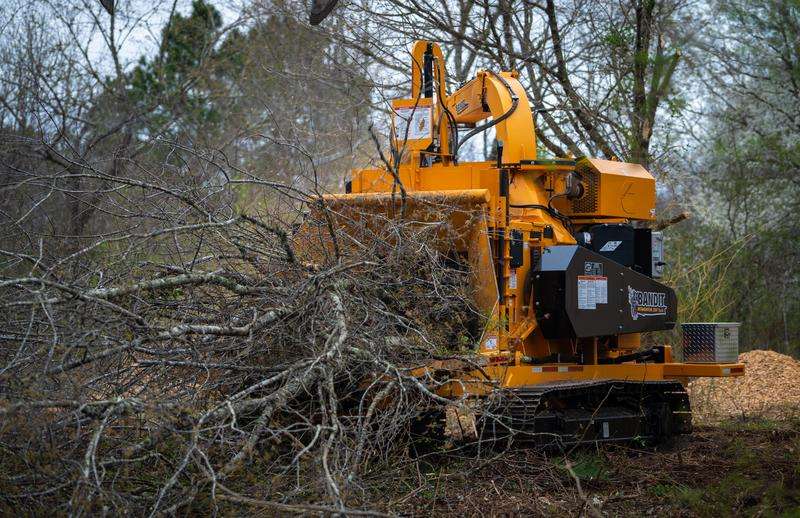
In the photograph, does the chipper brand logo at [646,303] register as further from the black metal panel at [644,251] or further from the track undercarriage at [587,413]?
the track undercarriage at [587,413]

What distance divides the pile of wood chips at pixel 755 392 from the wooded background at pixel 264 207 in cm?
104

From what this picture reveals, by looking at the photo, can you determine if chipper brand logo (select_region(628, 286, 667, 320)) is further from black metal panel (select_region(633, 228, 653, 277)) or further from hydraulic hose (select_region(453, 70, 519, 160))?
hydraulic hose (select_region(453, 70, 519, 160))

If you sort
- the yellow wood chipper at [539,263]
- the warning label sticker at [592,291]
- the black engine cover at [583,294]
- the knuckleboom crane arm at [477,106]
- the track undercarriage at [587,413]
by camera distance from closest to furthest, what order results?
the track undercarriage at [587,413]
the yellow wood chipper at [539,263]
the black engine cover at [583,294]
the warning label sticker at [592,291]
the knuckleboom crane arm at [477,106]

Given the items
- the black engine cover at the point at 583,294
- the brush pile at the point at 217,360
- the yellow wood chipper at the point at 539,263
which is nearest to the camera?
the brush pile at the point at 217,360

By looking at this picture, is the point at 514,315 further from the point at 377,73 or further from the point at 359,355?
the point at 377,73

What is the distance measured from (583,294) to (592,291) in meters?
0.14

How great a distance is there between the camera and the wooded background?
5.61 meters

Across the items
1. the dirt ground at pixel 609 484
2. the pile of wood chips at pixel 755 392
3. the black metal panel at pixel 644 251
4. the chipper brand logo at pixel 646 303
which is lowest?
the dirt ground at pixel 609 484

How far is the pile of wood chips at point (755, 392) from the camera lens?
39.3 feet

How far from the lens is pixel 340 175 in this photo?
72.3 feet

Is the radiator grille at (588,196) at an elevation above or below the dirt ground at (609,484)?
above

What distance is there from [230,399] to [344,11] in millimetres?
10390

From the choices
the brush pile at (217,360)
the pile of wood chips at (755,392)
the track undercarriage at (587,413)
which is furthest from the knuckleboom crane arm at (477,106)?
the pile of wood chips at (755,392)

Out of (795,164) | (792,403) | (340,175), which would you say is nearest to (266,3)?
(340,175)
